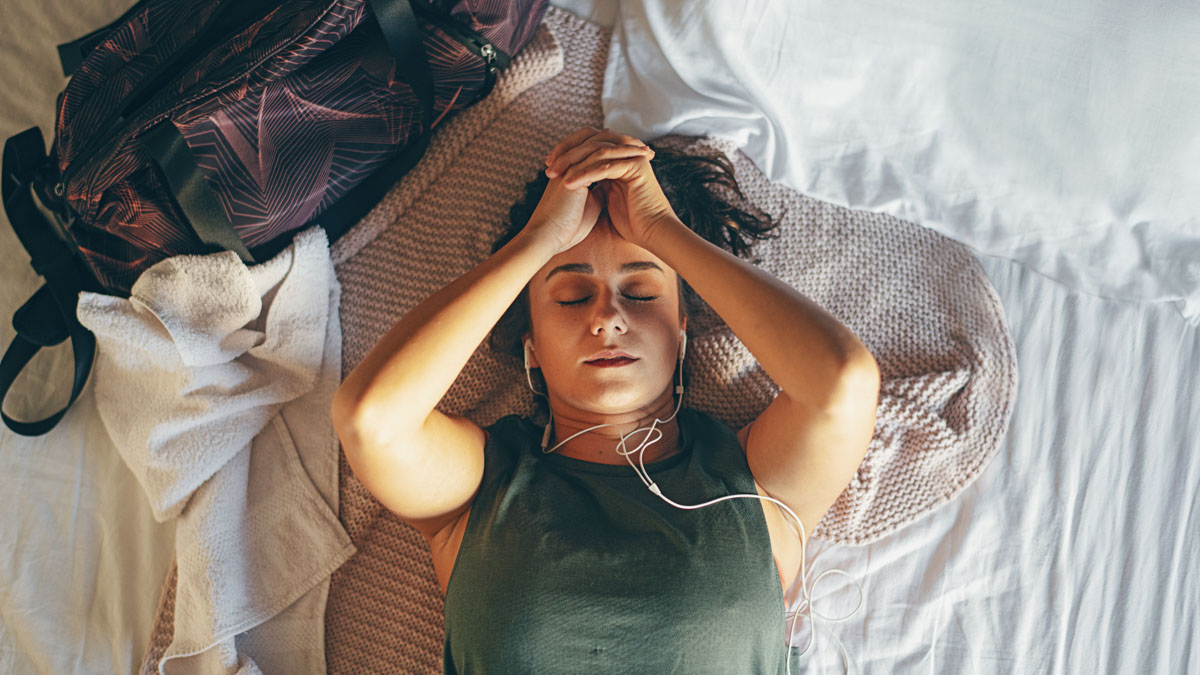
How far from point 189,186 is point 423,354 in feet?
1.70

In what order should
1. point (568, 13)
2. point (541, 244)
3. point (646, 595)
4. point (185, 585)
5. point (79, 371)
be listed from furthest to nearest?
point (568, 13) < point (79, 371) < point (185, 585) < point (541, 244) < point (646, 595)

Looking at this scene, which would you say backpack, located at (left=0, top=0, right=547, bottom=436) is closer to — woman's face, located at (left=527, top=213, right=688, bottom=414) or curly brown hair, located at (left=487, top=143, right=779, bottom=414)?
curly brown hair, located at (left=487, top=143, right=779, bottom=414)

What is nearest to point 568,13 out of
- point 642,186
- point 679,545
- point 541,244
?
point 642,186

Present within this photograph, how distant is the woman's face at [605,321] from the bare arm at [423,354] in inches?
3.1

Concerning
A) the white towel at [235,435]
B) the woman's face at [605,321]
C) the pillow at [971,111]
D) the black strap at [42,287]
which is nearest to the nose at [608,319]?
the woman's face at [605,321]

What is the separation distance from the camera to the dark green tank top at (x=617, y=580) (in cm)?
106

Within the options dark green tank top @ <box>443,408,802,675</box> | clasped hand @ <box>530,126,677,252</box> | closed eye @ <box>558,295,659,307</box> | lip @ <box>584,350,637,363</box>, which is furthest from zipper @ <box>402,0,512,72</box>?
dark green tank top @ <box>443,408,802,675</box>

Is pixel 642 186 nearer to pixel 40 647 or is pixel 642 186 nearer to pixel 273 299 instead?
→ pixel 273 299

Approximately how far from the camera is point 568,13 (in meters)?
1.57

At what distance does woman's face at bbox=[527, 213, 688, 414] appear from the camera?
1.17 meters

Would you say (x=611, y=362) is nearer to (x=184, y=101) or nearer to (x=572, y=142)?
(x=572, y=142)

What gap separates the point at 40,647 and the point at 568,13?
4.95 feet

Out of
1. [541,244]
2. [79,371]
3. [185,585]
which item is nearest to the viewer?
[541,244]

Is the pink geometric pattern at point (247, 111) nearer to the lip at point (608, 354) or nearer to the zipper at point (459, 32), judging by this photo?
the zipper at point (459, 32)
